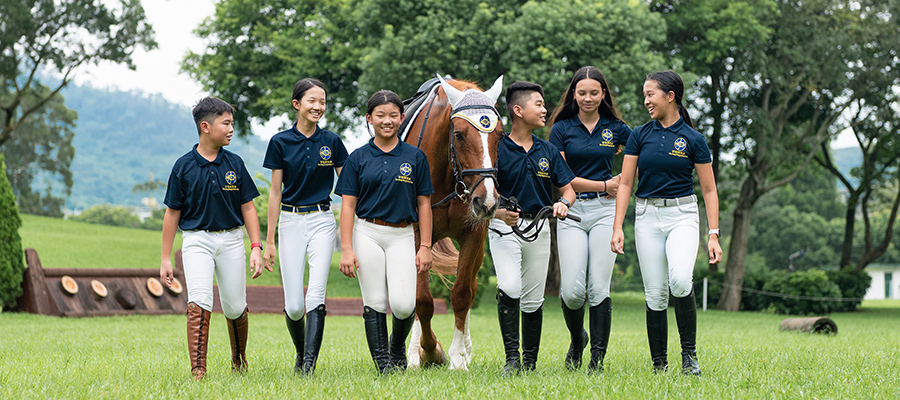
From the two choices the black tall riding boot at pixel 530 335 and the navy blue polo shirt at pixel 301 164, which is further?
the black tall riding boot at pixel 530 335

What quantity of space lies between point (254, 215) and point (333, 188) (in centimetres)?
60

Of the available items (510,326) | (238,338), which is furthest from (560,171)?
(238,338)

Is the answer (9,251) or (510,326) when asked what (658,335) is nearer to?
(510,326)

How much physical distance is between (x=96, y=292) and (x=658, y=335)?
1253 centimetres

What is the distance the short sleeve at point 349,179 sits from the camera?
5301 millimetres

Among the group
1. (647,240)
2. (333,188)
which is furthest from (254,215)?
(647,240)

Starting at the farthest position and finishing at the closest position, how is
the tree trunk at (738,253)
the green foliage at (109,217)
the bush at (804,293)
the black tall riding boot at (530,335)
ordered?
the green foliage at (109,217) → the tree trunk at (738,253) → the bush at (804,293) → the black tall riding boot at (530,335)

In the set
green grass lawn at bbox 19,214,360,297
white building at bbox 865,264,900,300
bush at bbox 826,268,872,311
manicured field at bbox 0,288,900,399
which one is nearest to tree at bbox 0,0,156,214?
green grass lawn at bbox 19,214,360,297

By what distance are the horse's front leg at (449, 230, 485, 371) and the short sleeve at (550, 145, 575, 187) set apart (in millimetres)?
936

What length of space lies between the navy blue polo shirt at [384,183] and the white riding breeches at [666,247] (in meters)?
1.55

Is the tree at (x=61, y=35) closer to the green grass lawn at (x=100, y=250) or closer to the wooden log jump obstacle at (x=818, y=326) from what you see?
the green grass lawn at (x=100, y=250)

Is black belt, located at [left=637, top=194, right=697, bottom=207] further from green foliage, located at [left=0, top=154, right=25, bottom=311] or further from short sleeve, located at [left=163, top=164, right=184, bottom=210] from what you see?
green foliage, located at [left=0, top=154, right=25, bottom=311]

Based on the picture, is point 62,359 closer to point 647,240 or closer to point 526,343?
point 526,343

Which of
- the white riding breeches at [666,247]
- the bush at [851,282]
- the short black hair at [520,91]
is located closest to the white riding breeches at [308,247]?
the short black hair at [520,91]
